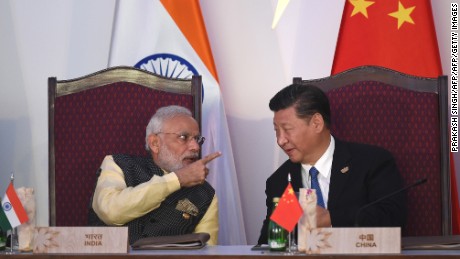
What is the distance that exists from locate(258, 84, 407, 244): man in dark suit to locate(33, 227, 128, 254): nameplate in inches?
30.0

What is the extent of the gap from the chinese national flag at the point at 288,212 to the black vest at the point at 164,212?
93cm

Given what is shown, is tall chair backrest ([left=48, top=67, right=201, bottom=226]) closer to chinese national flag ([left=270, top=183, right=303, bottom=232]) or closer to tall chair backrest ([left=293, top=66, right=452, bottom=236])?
tall chair backrest ([left=293, top=66, right=452, bottom=236])

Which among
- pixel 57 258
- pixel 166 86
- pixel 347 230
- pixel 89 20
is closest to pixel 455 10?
pixel 166 86

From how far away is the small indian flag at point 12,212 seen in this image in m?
2.66

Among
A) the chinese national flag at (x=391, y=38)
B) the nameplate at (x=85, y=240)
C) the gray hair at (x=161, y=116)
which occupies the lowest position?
the nameplate at (x=85, y=240)

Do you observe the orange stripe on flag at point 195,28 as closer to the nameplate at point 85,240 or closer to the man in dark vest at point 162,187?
the man in dark vest at point 162,187

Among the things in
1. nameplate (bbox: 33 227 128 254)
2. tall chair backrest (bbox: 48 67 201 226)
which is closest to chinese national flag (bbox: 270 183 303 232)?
nameplate (bbox: 33 227 128 254)

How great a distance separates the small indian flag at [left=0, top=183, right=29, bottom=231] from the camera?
2.66 m

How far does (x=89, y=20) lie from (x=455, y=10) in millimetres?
1948

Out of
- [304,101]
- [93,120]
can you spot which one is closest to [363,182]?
[304,101]

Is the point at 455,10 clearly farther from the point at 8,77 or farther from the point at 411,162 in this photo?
the point at 8,77

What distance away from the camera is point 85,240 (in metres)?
2.46

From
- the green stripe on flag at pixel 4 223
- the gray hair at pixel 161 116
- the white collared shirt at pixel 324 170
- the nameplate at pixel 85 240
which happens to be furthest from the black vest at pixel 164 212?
the nameplate at pixel 85 240

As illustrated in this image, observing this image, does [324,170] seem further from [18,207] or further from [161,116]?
[18,207]
